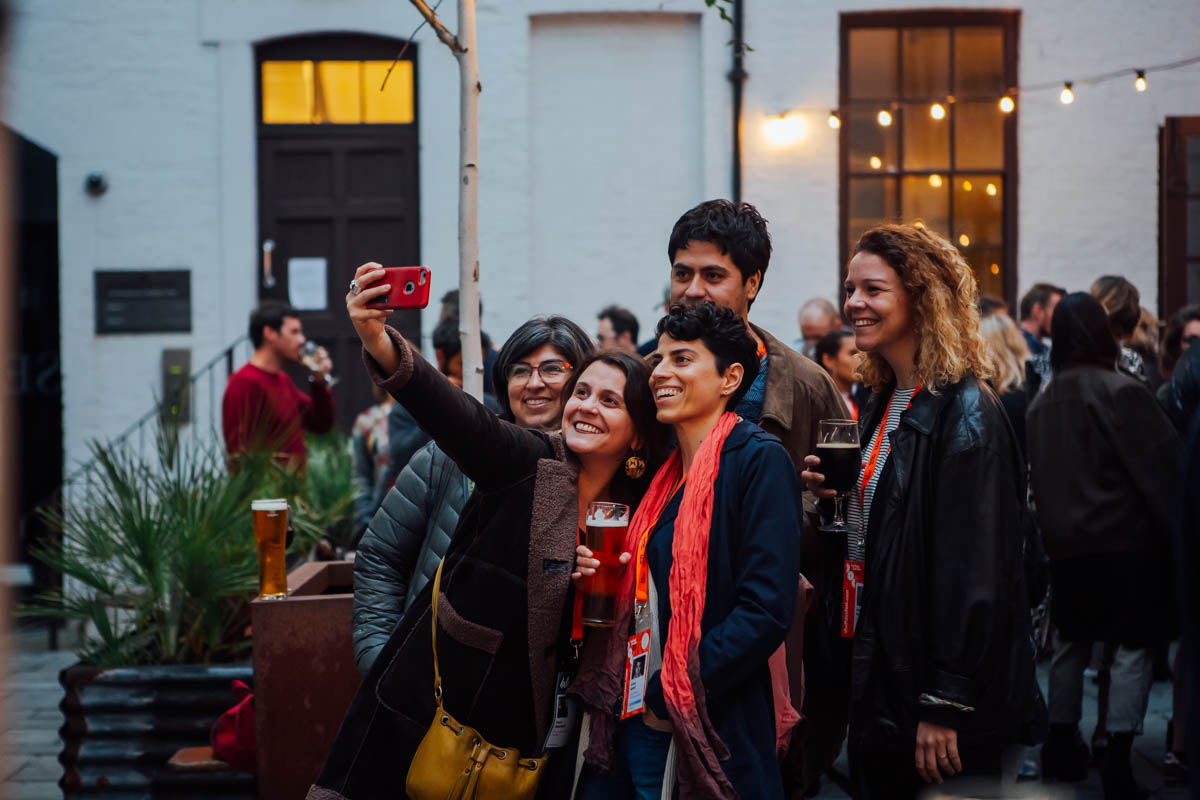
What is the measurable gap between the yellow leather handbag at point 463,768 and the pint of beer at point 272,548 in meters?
1.40

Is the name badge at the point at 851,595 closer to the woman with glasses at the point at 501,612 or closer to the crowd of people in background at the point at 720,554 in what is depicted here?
the crowd of people in background at the point at 720,554

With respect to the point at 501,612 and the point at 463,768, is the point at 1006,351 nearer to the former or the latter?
the point at 501,612

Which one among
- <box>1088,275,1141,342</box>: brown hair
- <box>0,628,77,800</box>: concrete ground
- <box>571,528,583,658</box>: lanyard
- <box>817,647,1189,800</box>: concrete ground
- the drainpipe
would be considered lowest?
<box>0,628,77,800</box>: concrete ground

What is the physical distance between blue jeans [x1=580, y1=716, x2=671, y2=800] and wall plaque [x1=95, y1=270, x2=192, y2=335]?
7653mm

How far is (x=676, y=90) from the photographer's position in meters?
9.64

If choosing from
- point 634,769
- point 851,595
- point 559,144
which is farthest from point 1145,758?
point 559,144

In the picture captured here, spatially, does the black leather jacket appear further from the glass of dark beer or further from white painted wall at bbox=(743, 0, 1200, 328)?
white painted wall at bbox=(743, 0, 1200, 328)

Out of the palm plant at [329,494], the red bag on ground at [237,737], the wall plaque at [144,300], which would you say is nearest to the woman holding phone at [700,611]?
the red bag on ground at [237,737]

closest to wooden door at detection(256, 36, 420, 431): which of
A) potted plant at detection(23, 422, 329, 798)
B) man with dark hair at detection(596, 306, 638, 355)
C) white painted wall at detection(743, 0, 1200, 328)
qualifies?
man with dark hair at detection(596, 306, 638, 355)

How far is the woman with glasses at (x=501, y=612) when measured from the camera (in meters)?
2.68

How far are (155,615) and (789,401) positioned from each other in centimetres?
267

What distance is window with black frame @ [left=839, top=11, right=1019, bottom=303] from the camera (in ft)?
31.7

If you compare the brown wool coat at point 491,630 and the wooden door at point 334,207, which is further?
the wooden door at point 334,207

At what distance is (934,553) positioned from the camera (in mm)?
2904
